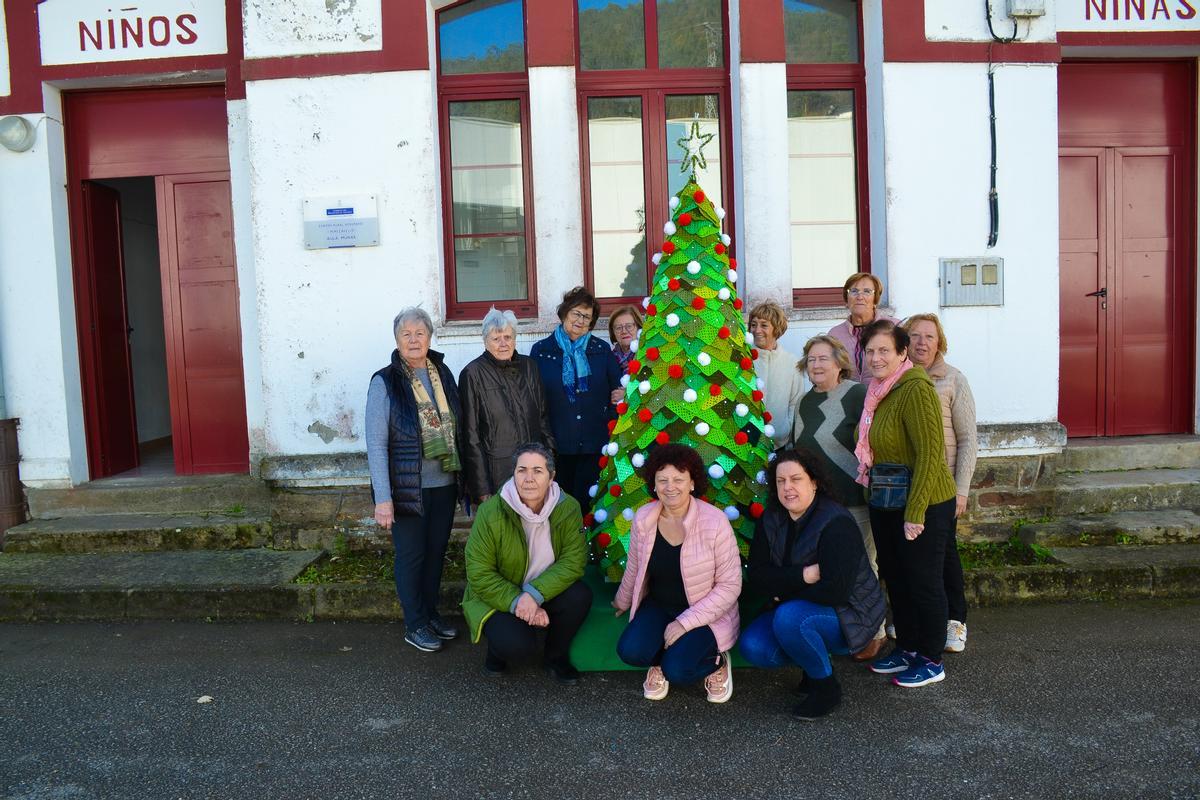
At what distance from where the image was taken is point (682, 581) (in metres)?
3.74

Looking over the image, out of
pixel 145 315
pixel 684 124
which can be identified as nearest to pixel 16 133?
pixel 145 315

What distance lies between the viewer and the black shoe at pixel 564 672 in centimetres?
401

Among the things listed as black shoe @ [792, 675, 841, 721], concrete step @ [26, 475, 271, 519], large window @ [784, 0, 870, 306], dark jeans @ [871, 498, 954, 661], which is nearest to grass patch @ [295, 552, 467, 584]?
concrete step @ [26, 475, 271, 519]

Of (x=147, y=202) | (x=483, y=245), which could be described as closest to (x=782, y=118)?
(x=483, y=245)

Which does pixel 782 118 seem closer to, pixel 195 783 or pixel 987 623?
pixel 987 623

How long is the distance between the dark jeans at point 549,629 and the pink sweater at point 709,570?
52cm

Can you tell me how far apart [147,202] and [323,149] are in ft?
15.3

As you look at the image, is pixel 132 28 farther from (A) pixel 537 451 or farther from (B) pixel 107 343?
(A) pixel 537 451

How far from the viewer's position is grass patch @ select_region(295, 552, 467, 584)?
16.8 feet

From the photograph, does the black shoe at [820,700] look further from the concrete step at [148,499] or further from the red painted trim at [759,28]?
the concrete step at [148,499]

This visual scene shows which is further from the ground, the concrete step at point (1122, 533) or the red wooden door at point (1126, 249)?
the red wooden door at point (1126, 249)

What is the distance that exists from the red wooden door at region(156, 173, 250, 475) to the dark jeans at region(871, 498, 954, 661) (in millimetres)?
5066

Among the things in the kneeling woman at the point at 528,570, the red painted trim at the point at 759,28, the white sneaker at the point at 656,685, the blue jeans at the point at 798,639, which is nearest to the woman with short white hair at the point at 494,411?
the kneeling woman at the point at 528,570

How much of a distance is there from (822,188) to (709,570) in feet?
11.7
